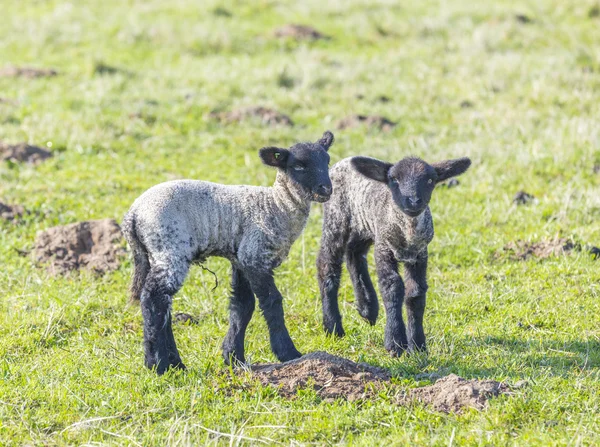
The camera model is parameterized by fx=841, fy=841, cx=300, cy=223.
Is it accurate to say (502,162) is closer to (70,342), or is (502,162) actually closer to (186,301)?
(186,301)

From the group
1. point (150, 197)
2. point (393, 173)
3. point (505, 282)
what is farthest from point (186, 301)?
point (505, 282)

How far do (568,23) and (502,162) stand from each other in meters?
10.0

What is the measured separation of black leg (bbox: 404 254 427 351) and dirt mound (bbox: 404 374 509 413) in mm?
975

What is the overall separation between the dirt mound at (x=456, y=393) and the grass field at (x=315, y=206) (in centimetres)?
13

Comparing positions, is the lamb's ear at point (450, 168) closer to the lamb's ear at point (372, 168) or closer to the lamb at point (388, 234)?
the lamb at point (388, 234)

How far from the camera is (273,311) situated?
6.70 m

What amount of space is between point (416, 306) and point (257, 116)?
24.7 ft

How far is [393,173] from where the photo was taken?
7.12 metres

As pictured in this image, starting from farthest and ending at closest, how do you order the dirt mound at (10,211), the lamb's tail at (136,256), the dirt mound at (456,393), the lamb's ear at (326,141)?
the dirt mound at (10,211) → the lamb's ear at (326,141) → the lamb's tail at (136,256) → the dirt mound at (456,393)

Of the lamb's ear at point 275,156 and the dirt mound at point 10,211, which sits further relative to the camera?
the dirt mound at point 10,211

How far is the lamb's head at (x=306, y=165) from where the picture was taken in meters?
6.68

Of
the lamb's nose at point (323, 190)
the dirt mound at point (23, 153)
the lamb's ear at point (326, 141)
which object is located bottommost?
the dirt mound at point (23, 153)

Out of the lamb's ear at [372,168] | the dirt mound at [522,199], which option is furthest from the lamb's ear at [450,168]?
the dirt mound at [522,199]

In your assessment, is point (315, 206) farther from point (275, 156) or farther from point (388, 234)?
point (275, 156)
